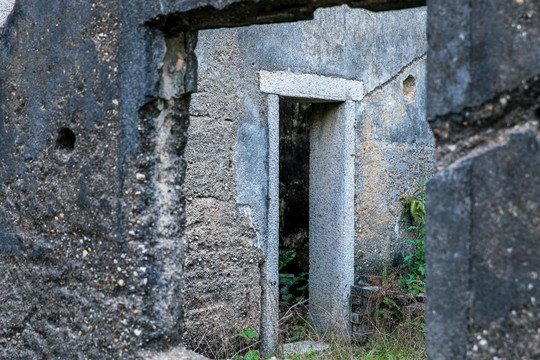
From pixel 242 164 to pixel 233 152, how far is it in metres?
0.13

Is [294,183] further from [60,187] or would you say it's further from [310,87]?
[60,187]

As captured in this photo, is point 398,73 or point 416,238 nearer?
point 398,73

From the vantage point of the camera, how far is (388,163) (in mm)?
5793

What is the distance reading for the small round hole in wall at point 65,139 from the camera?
2887mm

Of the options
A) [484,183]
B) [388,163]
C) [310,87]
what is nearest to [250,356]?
[310,87]

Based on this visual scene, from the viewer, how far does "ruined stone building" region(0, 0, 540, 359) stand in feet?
5.45

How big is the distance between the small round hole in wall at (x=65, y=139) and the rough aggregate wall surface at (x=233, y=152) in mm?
1439

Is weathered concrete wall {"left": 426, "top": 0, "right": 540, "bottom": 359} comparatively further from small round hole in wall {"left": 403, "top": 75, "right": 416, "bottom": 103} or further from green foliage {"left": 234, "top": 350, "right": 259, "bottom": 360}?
small round hole in wall {"left": 403, "top": 75, "right": 416, "bottom": 103}

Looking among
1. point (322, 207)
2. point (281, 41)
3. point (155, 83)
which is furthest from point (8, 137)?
point (322, 207)

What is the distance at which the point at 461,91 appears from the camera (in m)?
1.71

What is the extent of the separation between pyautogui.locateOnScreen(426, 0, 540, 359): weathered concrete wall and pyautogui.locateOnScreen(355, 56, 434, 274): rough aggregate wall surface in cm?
377

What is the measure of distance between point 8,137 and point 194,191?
1.45 meters

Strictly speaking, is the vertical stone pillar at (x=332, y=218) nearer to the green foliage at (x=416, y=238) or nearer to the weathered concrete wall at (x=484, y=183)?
the green foliage at (x=416, y=238)

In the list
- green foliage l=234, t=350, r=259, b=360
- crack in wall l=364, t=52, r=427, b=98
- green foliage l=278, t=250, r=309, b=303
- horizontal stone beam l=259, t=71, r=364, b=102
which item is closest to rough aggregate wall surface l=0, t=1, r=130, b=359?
green foliage l=234, t=350, r=259, b=360
